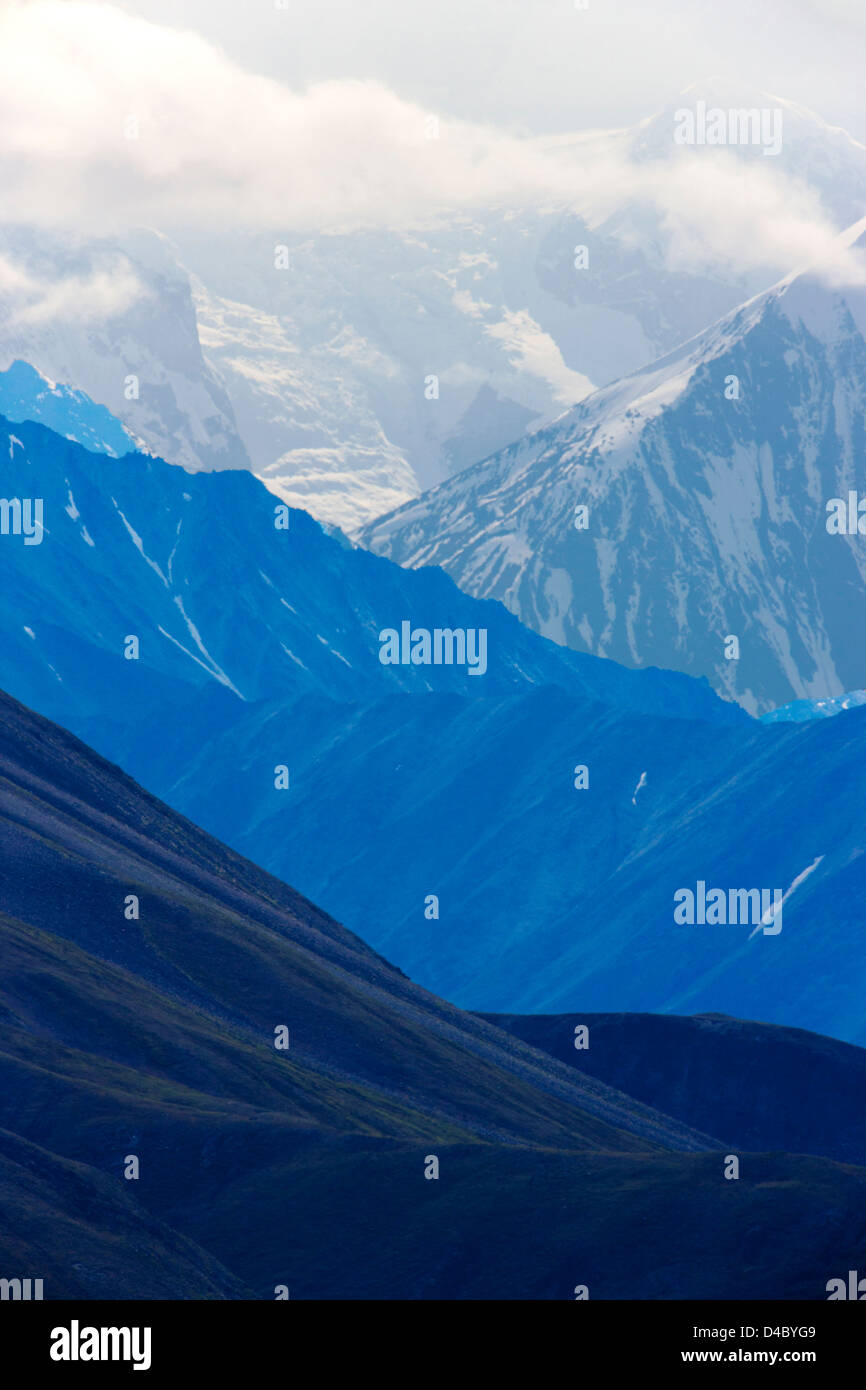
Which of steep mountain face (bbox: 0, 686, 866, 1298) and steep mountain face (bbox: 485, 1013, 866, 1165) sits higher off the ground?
steep mountain face (bbox: 485, 1013, 866, 1165)

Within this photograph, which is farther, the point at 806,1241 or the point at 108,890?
the point at 108,890

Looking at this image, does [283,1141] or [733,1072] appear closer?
[283,1141]

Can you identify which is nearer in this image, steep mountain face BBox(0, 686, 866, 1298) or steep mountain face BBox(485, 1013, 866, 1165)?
steep mountain face BBox(0, 686, 866, 1298)
